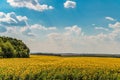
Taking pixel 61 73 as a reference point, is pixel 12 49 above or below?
above

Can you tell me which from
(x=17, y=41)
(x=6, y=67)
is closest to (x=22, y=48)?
(x=17, y=41)

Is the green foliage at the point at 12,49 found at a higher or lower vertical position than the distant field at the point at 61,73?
higher

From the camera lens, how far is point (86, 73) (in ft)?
72.2

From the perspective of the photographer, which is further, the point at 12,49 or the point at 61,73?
the point at 12,49

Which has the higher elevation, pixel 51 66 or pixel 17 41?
pixel 17 41

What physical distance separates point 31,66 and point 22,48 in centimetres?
4746

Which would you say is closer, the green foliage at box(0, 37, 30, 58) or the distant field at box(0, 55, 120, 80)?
the distant field at box(0, 55, 120, 80)

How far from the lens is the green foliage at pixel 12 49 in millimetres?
62750

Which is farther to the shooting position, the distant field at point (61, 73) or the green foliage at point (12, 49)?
the green foliage at point (12, 49)

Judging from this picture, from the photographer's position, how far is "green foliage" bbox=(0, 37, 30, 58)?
6275cm

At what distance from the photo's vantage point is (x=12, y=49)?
64.6 meters

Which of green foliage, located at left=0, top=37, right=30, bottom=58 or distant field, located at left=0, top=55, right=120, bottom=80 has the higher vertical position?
green foliage, located at left=0, top=37, right=30, bottom=58

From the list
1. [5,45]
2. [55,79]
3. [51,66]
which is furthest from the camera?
[5,45]

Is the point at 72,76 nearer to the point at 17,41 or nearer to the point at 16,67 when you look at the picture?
the point at 16,67
